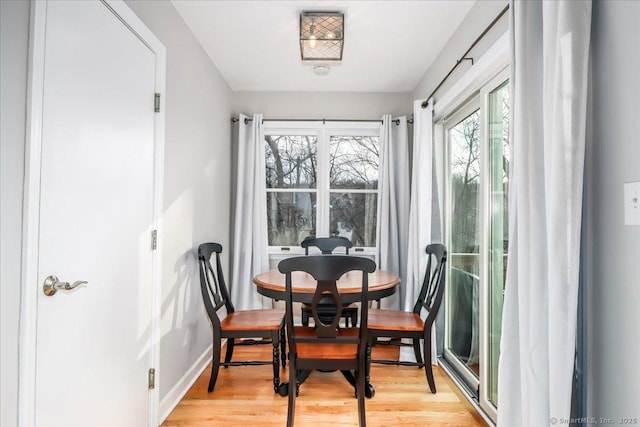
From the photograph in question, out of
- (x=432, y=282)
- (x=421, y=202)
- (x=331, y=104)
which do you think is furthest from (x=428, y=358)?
(x=331, y=104)

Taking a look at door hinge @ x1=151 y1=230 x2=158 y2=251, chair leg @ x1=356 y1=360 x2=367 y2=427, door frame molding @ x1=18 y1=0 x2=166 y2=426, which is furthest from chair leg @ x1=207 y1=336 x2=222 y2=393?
door frame molding @ x1=18 y1=0 x2=166 y2=426

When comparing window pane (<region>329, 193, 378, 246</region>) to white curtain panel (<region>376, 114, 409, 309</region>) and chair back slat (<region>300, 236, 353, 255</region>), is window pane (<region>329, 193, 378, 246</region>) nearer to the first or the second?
white curtain panel (<region>376, 114, 409, 309</region>)

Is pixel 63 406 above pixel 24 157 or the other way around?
the other way around

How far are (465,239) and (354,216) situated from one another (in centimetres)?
135

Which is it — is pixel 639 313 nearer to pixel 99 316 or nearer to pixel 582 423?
pixel 582 423

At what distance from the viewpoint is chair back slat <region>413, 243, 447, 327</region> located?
2.35m

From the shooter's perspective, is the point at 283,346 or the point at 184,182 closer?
the point at 184,182

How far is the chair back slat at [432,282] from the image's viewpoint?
235 cm

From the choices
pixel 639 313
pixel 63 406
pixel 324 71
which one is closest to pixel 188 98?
pixel 324 71

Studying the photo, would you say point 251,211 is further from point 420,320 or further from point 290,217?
point 420,320

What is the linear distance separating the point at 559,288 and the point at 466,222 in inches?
61.5

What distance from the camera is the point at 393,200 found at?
11.2ft

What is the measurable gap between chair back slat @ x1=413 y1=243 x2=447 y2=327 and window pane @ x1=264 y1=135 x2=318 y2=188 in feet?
5.06

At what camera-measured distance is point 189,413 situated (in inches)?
79.6
